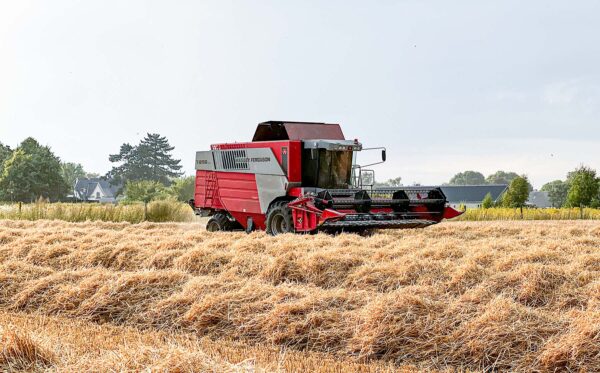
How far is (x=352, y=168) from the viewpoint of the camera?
14.2 meters

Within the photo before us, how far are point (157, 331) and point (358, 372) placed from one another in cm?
245

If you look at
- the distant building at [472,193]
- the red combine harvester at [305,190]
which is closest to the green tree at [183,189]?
the distant building at [472,193]

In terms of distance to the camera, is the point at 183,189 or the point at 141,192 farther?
the point at 183,189

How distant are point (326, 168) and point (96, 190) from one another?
183 ft

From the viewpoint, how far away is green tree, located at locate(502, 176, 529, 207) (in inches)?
1398

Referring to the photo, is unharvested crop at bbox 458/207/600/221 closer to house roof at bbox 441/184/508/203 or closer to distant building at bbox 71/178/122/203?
house roof at bbox 441/184/508/203

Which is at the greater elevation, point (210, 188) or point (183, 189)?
point (183, 189)

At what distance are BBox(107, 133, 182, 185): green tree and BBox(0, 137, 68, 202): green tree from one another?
29.3ft

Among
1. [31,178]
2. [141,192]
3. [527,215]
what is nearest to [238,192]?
[527,215]

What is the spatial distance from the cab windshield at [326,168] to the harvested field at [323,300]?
319 cm

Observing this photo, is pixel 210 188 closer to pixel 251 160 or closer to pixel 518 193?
pixel 251 160

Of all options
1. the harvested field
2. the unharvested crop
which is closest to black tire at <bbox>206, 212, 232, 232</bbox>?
the harvested field

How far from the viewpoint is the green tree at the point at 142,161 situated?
2363 inches

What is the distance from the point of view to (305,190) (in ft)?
42.8
